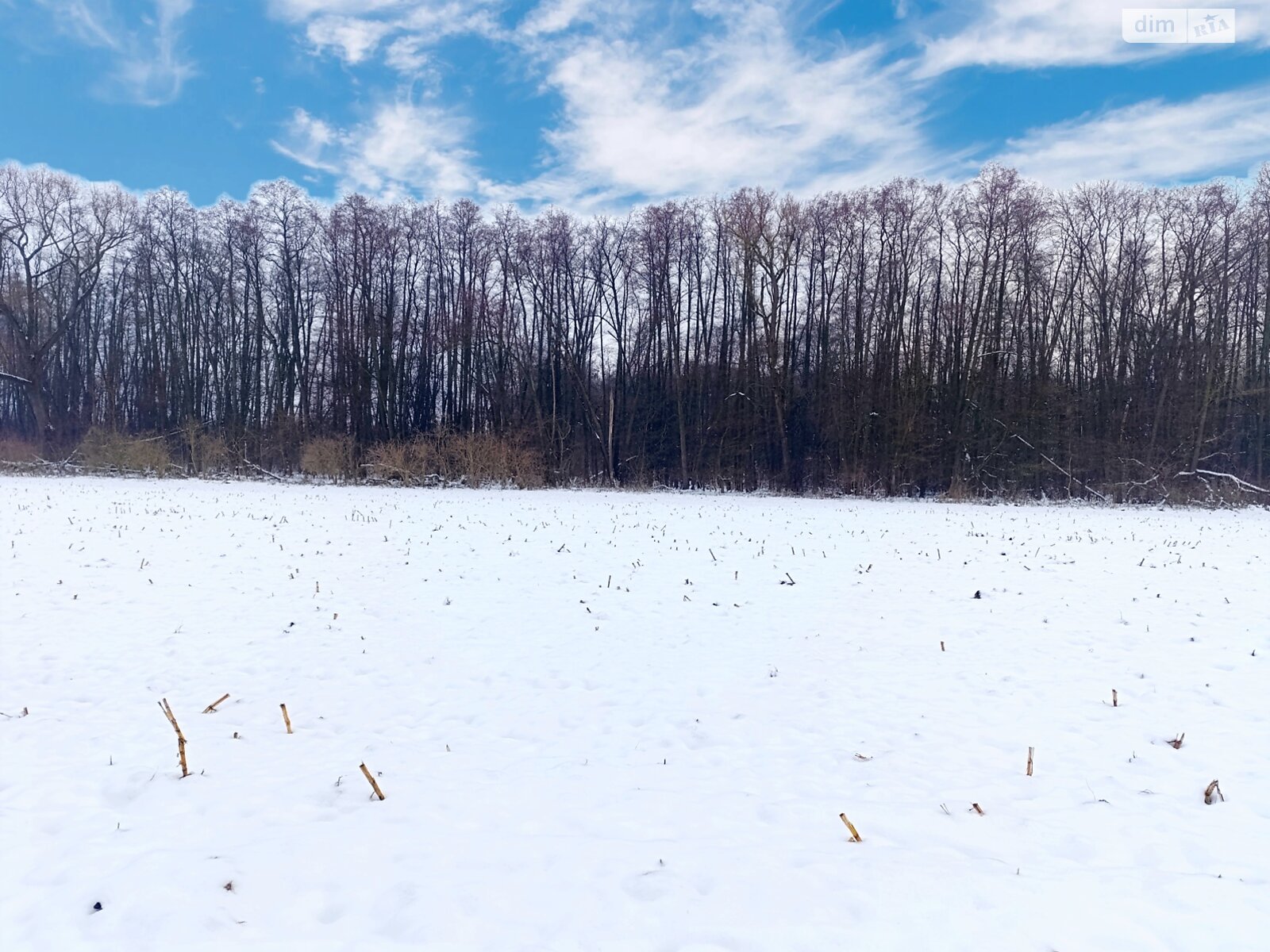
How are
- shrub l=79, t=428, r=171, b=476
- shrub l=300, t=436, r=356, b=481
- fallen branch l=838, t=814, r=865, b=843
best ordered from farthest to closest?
shrub l=79, t=428, r=171, b=476, shrub l=300, t=436, r=356, b=481, fallen branch l=838, t=814, r=865, b=843

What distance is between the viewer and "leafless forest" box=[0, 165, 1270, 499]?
98.8 feet

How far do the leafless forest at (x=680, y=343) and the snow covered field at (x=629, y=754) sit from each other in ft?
70.4

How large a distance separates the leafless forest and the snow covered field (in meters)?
21.4

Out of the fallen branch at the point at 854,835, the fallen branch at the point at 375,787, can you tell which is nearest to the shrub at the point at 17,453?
the fallen branch at the point at 375,787

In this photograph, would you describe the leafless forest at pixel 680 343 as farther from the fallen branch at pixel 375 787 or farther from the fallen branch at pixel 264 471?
the fallen branch at pixel 375 787

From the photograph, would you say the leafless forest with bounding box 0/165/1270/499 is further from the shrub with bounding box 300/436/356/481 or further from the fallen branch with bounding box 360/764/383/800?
the fallen branch with bounding box 360/764/383/800

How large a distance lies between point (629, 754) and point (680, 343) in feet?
116

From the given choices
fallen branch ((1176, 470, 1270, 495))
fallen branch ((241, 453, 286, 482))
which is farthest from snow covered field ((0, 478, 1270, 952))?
fallen branch ((241, 453, 286, 482))

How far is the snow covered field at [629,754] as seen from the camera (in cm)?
307

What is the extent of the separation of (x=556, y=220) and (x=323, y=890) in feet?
131

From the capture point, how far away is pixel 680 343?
3888 cm

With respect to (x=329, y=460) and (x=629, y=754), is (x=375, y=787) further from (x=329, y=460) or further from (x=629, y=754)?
(x=329, y=460)

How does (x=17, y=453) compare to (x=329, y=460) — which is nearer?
(x=329, y=460)

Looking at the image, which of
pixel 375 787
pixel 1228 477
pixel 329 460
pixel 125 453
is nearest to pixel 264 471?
pixel 329 460
